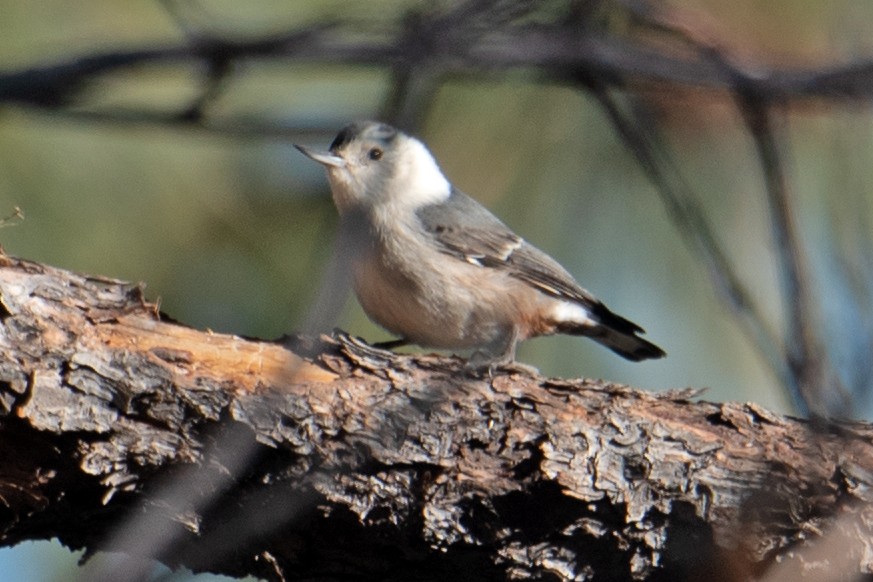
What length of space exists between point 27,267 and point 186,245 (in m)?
0.94

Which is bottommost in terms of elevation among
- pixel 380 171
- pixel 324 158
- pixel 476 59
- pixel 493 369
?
pixel 493 369

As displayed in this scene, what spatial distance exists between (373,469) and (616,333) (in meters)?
1.42

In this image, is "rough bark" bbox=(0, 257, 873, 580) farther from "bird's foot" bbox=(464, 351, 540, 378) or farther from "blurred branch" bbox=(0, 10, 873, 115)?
"blurred branch" bbox=(0, 10, 873, 115)

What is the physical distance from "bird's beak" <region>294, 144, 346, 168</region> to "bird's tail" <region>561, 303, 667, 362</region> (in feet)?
2.74

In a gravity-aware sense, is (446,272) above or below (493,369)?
above

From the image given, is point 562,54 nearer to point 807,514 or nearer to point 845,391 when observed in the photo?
point 845,391

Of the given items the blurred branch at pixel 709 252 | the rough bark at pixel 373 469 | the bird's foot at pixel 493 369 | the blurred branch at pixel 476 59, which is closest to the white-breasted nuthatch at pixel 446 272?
the bird's foot at pixel 493 369

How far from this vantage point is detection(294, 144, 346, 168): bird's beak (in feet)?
11.1

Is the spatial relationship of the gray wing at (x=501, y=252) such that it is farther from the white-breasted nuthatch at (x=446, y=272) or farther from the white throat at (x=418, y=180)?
the white throat at (x=418, y=180)

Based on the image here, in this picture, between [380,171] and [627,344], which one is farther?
[380,171]

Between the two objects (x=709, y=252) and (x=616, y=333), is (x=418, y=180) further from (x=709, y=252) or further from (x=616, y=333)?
(x=709, y=252)

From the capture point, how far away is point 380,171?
3721 mm

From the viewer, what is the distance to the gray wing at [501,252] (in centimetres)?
341

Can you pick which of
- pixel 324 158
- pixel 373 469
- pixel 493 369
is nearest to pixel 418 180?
pixel 324 158
